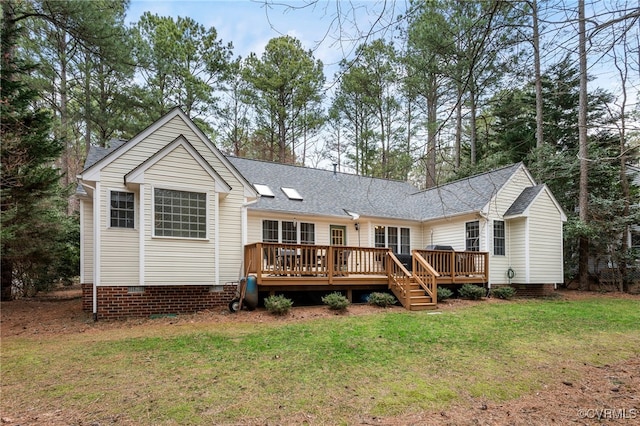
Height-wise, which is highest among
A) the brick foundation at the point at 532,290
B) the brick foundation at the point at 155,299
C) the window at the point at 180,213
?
the window at the point at 180,213

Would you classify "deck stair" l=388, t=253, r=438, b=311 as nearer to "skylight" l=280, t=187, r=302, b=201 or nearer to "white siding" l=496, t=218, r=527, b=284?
"white siding" l=496, t=218, r=527, b=284

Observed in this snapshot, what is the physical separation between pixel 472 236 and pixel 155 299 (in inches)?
437

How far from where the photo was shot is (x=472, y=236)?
1415 cm

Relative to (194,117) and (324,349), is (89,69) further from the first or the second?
(324,349)

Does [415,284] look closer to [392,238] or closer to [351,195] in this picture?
[392,238]

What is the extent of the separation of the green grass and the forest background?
8.58ft

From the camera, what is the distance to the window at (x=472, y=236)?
1384 centimetres

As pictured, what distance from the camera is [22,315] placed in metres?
9.59

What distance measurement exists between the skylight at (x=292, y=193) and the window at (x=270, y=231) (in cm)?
135

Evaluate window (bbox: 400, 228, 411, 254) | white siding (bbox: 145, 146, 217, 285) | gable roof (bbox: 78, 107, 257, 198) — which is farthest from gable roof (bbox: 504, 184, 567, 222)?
white siding (bbox: 145, 146, 217, 285)

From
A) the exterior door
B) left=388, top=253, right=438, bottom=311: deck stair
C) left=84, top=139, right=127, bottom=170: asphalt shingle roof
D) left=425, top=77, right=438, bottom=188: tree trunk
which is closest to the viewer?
left=425, top=77, right=438, bottom=188: tree trunk

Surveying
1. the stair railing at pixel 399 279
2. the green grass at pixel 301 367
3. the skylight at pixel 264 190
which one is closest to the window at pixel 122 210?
the green grass at pixel 301 367

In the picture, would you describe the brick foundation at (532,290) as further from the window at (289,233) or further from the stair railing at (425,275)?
the window at (289,233)

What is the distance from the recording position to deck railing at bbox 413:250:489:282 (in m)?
12.1
